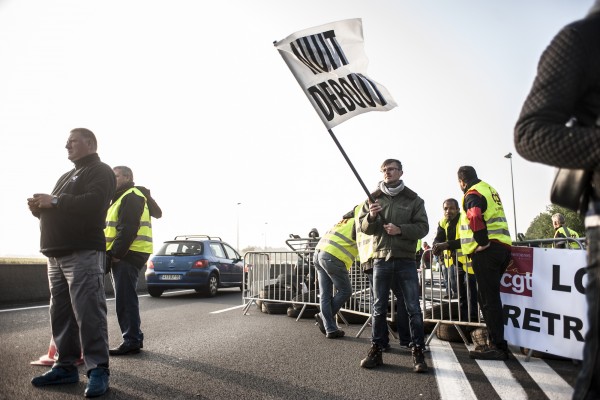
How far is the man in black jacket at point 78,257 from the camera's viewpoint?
3.52 m

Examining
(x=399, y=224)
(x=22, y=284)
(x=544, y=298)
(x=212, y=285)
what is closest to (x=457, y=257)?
(x=544, y=298)

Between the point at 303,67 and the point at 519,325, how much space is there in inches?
143

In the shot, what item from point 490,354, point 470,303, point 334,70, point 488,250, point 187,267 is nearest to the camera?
point 334,70

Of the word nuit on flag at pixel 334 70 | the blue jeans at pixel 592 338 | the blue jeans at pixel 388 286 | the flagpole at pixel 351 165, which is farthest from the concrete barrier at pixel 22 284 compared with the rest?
the blue jeans at pixel 592 338

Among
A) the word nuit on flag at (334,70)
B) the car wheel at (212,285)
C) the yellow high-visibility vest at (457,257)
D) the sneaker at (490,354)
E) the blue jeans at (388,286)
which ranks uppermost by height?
the word nuit on flag at (334,70)

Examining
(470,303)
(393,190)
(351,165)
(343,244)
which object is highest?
(351,165)

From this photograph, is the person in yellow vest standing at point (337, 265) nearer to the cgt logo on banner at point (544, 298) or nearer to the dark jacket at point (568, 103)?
the cgt logo on banner at point (544, 298)

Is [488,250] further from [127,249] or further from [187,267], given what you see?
[187,267]

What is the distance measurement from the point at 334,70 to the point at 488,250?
2.58 meters

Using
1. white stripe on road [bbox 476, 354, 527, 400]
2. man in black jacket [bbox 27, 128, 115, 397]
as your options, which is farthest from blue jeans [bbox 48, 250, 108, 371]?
white stripe on road [bbox 476, 354, 527, 400]

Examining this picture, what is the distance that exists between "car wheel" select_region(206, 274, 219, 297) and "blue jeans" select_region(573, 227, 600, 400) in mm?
11116

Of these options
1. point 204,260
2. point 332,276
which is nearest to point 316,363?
point 332,276

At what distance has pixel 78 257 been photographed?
11.9 ft

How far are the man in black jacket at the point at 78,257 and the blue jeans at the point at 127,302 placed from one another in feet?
3.51
